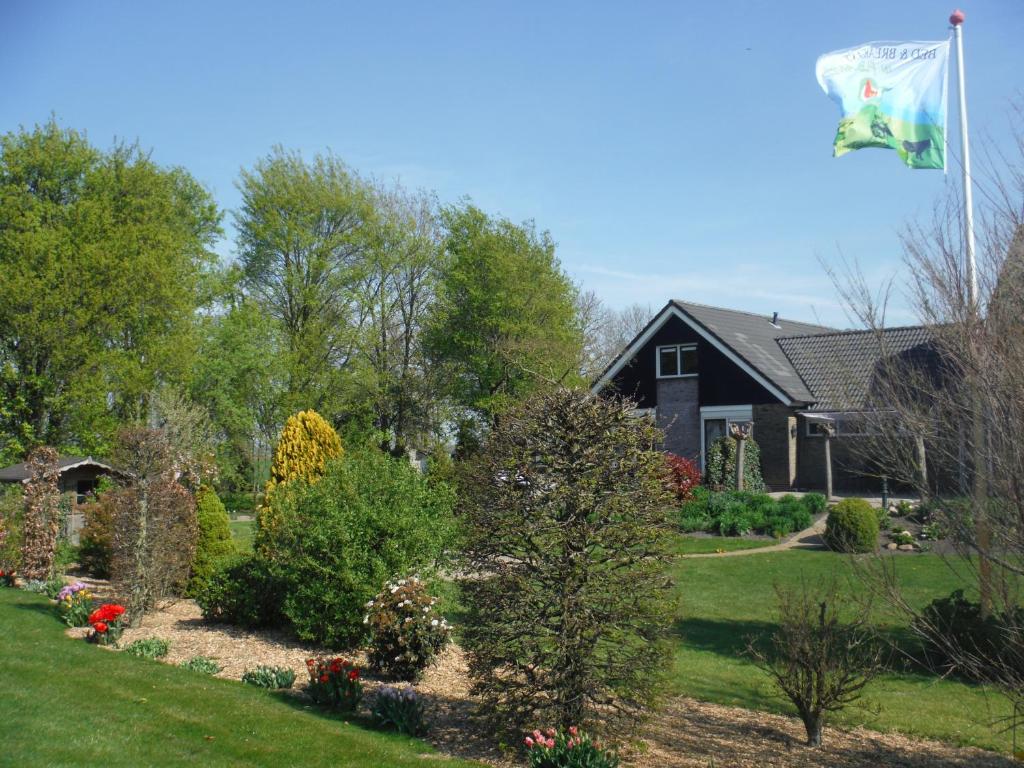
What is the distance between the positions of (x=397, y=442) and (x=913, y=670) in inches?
1202

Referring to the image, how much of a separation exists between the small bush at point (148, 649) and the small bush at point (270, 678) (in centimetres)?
174

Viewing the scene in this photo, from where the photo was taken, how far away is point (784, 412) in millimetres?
26547

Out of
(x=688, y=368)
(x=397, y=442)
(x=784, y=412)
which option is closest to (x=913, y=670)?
(x=784, y=412)

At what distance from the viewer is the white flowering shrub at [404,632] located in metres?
9.12

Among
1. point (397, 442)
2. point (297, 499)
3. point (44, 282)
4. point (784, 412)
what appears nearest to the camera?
point (297, 499)

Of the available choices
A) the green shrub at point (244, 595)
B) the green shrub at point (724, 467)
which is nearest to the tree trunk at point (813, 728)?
the green shrub at point (244, 595)

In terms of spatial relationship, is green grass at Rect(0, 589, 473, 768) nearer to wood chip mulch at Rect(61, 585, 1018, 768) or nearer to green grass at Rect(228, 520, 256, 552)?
wood chip mulch at Rect(61, 585, 1018, 768)

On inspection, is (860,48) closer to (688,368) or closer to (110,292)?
(688,368)

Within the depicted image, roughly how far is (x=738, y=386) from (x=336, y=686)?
21.8 metres

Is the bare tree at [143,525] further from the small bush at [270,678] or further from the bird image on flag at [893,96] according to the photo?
the bird image on flag at [893,96]

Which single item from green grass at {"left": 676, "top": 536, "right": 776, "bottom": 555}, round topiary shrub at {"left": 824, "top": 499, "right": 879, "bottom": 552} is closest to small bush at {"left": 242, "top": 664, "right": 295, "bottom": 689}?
green grass at {"left": 676, "top": 536, "right": 776, "bottom": 555}

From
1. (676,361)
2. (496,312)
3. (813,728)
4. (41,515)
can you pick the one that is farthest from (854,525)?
(496,312)

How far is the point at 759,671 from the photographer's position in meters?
9.92

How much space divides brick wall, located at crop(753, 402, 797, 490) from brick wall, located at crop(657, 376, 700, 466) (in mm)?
2291
